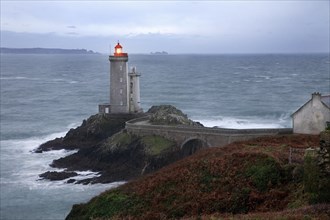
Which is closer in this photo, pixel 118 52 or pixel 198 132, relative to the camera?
pixel 198 132

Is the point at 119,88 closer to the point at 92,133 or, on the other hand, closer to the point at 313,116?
the point at 92,133

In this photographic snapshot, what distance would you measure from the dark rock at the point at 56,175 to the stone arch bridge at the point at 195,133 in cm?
672

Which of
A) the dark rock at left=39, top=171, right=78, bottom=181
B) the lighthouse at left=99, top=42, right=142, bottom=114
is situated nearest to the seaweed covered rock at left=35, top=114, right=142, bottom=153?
the lighthouse at left=99, top=42, right=142, bottom=114

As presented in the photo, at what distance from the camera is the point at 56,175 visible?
124ft

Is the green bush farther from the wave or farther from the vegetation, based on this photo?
the wave

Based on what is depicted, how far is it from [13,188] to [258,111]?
135 feet

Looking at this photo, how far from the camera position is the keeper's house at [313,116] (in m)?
28.2

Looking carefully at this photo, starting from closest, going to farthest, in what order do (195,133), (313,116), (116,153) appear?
(313,116), (195,133), (116,153)

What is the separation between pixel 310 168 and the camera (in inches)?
525

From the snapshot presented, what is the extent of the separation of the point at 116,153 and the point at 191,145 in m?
6.19

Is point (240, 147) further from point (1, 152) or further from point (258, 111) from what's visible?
point (258, 111)

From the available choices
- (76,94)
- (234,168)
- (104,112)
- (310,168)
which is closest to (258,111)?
(104,112)

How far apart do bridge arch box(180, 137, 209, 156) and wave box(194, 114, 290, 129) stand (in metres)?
16.1

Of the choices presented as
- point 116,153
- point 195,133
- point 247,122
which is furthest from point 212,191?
point 247,122
